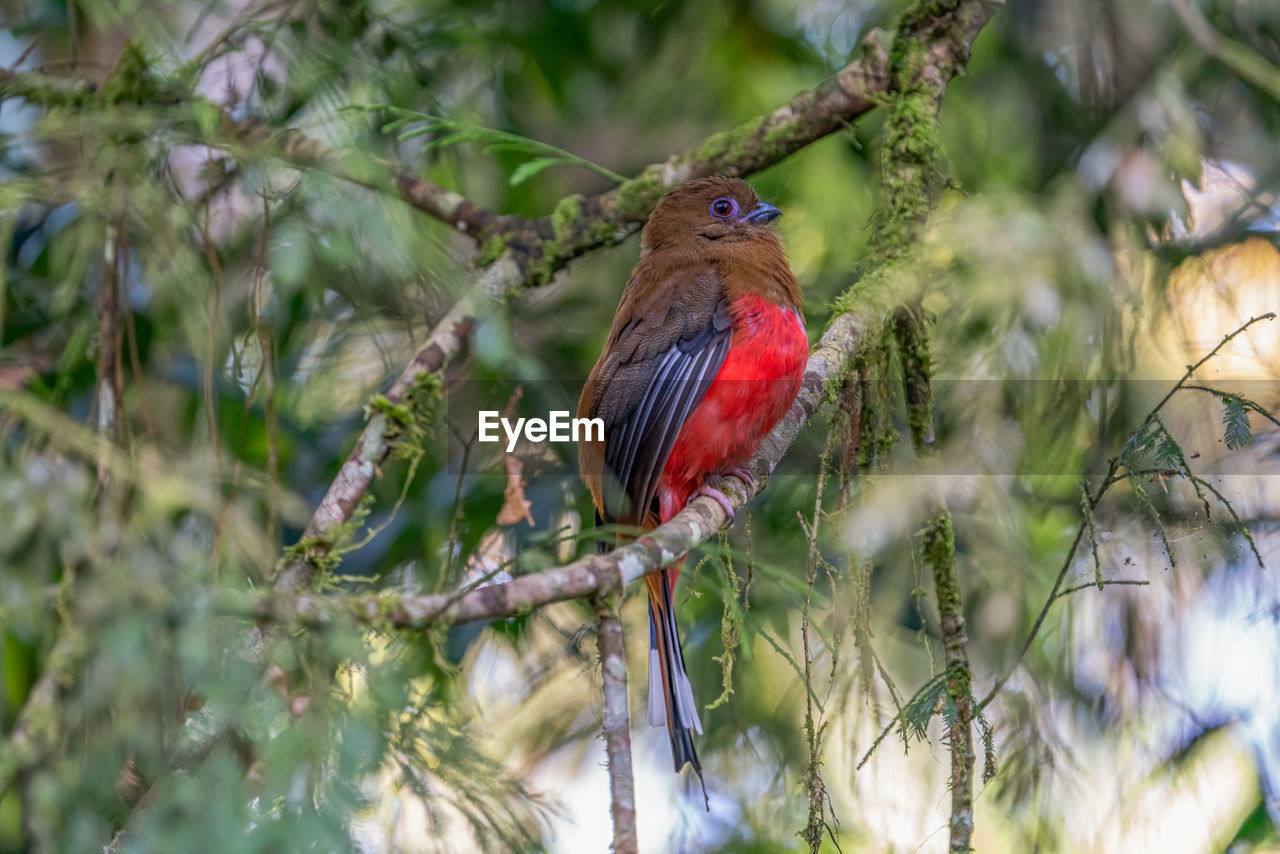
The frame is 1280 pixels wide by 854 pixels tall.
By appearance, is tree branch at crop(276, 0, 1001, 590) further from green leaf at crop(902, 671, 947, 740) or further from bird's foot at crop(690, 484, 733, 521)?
green leaf at crop(902, 671, 947, 740)

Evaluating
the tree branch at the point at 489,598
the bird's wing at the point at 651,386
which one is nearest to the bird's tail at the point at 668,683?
the bird's wing at the point at 651,386

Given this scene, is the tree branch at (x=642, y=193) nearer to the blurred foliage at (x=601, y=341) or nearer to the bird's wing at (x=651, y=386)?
the blurred foliage at (x=601, y=341)

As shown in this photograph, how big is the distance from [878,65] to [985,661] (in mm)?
1925

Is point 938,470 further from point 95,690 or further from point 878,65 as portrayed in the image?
point 95,690

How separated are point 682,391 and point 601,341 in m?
1.05

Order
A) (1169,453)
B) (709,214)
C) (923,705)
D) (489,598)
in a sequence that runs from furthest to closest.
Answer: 1. (709,214)
2. (923,705)
3. (1169,453)
4. (489,598)

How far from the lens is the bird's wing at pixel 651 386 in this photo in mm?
3172

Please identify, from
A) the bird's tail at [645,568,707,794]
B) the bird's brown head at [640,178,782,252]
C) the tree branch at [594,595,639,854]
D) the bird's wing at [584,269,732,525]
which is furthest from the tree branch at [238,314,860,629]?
the bird's brown head at [640,178,782,252]

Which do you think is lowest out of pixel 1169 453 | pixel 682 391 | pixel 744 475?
pixel 1169 453

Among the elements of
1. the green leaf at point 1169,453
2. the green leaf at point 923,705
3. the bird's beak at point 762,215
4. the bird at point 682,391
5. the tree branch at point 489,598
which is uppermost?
the bird's beak at point 762,215

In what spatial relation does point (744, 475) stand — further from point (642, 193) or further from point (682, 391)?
point (642, 193)

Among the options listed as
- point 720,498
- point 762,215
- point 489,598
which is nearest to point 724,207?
point 762,215

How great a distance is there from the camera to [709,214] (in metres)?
3.62

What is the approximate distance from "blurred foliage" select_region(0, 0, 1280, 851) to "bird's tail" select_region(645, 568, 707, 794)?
92mm
